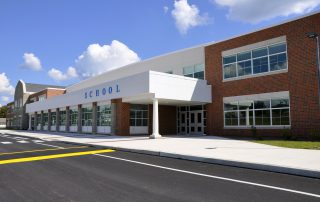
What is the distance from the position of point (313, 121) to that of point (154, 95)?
442 inches

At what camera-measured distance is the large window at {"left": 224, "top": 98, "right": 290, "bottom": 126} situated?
22.4 meters

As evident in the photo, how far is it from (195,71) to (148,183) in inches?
897

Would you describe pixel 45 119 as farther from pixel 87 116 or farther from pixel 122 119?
pixel 122 119

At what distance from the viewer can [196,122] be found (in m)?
30.1

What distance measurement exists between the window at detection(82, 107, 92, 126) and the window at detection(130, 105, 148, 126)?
23.0 ft

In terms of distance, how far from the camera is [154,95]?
24.0 meters

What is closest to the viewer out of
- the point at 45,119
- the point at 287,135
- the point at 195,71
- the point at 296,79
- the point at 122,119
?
the point at 287,135

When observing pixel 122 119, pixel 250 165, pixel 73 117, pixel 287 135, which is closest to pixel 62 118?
pixel 73 117

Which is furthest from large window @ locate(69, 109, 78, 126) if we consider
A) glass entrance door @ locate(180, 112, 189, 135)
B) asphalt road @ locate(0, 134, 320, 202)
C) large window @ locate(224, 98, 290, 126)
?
asphalt road @ locate(0, 134, 320, 202)

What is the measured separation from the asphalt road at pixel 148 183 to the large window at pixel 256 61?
15026 mm

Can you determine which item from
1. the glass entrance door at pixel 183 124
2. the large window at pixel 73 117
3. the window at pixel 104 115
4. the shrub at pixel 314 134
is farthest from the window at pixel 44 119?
the shrub at pixel 314 134

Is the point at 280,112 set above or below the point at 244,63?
below

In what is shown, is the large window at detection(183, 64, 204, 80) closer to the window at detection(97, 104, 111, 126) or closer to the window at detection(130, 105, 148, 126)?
the window at detection(130, 105, 148, 126)

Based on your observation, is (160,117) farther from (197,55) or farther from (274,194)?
(274,194)
